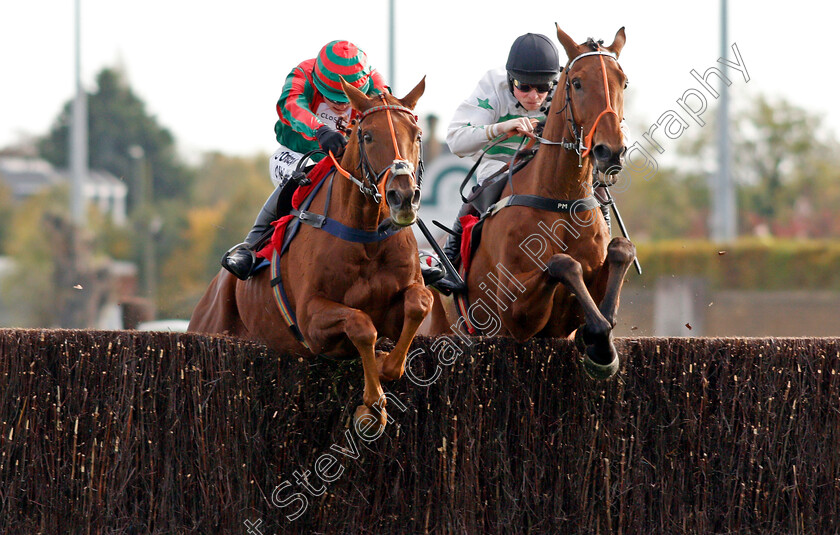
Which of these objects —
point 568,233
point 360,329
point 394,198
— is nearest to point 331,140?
point 394,198

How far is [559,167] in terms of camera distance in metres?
5.94

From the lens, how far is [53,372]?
5.48m

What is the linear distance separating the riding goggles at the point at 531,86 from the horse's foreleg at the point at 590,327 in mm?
1511

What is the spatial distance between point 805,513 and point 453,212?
14.7 feet

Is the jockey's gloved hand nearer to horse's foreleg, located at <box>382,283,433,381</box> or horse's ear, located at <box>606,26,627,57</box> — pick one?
horse's foreleg, located at <box>382,283,433,381</box>

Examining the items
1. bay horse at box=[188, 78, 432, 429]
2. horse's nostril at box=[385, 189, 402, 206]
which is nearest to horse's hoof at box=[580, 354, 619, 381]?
bay horse at box=[188, 78, 432, 429]

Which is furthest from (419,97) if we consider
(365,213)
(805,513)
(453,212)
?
(453,212)

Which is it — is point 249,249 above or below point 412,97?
below

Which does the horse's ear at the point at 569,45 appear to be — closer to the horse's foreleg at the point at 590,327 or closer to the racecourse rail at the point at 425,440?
the horse's foreleg at the point at 590,327

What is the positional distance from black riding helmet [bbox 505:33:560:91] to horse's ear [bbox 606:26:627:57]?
75 centimetres

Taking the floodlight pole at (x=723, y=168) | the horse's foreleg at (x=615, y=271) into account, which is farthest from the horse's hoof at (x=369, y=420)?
the floodlight pole at (x=723, y=168)

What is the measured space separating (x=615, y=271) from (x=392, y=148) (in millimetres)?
1388

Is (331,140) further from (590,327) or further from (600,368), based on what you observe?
(600,368)

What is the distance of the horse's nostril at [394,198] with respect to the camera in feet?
15.7
